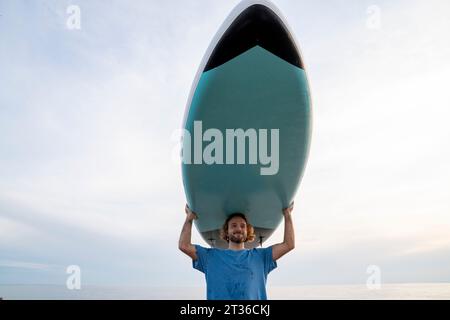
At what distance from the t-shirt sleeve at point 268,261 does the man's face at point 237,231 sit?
0.24 m

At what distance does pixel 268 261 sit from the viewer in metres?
3.22

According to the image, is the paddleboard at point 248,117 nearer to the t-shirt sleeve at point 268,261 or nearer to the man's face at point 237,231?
the man's face at point 237,231

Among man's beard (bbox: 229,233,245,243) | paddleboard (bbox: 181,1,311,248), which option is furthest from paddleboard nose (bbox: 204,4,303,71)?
man's beard (bbox: 229,233,245,243)

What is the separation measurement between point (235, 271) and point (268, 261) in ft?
1.21

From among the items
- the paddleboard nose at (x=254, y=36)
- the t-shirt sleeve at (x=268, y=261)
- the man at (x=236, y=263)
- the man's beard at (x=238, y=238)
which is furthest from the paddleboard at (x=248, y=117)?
the t-shirt sleeve at (x=268, y=261)

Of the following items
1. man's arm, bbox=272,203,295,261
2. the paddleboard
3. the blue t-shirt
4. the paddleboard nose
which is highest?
the paddleboard nose

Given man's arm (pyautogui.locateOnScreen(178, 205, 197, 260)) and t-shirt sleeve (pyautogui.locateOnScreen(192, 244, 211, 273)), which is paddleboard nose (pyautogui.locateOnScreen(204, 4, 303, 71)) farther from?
t-shirt sleeve (pyautogui.locateOnScreen(192, 244, 211, 273))

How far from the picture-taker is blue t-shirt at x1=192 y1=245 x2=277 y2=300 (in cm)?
294

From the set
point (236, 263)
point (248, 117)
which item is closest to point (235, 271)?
point (236, 263)

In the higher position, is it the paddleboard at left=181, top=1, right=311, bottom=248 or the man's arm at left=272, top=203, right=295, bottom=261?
the paddleboard at left=181, top=1, right=311, bottom=248

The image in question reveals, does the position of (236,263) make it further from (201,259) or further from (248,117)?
(248,117)

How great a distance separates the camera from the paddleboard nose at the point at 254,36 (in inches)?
144
